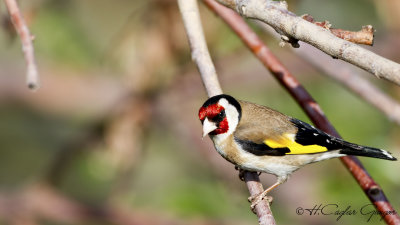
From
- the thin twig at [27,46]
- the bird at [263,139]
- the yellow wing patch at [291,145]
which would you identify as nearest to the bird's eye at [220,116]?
the bird at [263,139]

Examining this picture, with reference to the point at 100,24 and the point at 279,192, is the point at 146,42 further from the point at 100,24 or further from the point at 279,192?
the point at 100,24

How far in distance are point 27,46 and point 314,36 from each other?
920mm

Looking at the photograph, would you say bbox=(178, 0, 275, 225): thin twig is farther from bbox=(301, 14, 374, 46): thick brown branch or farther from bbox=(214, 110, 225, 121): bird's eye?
bbox=(301, 14, 374, 46): thick brown branch

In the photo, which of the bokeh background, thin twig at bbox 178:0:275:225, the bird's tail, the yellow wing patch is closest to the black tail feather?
the bird's tail

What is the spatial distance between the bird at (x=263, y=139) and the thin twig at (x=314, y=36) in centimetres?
76

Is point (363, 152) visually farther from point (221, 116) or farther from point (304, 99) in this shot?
point (221, 116)

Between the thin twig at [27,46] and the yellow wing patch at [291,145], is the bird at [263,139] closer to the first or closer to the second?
the yellow wing patch at [291,145]

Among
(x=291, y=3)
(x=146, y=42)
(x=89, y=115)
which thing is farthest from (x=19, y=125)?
(x=291, y=3)

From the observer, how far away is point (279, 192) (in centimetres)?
520

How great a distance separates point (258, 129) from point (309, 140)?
269 millimetres

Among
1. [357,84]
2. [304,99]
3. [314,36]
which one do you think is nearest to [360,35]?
[314,36]

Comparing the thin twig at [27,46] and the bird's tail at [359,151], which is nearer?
the thin twig at [27,46]

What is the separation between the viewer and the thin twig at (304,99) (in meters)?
2.49

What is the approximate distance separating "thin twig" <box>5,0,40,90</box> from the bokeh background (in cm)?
150
